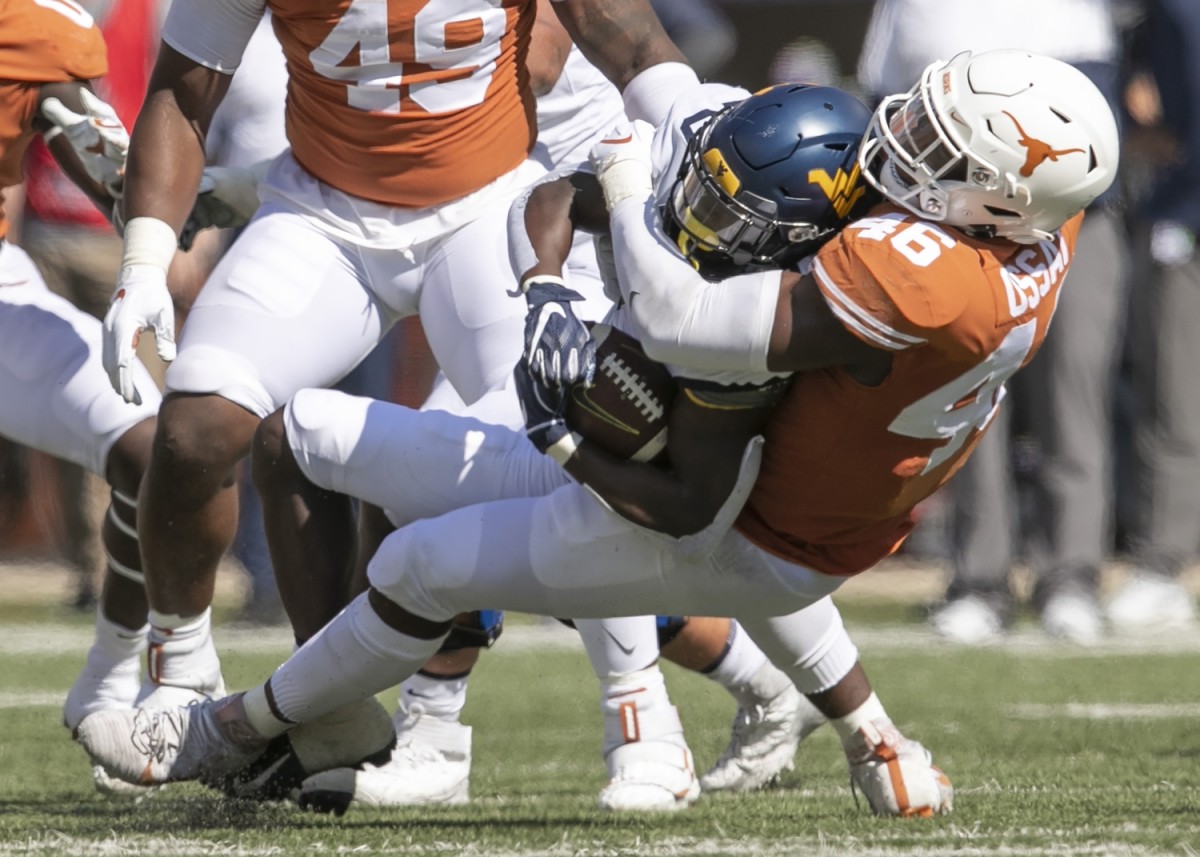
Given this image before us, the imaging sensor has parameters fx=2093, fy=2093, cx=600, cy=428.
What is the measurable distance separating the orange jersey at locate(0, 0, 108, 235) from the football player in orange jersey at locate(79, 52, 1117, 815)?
53.9 inches

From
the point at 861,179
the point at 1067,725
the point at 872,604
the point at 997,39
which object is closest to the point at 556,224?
the point at 861,179

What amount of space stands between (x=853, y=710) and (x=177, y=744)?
3.84 feet

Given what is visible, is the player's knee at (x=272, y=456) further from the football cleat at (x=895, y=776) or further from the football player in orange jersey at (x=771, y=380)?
the football cleat at (x=895, y=776)

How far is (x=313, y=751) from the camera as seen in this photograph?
3652mm

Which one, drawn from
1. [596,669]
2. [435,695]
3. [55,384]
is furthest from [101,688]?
[596,669]

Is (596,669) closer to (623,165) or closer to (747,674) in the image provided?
(747,674)

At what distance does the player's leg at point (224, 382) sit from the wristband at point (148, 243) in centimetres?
14

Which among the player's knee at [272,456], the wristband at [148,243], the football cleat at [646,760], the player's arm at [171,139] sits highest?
the player's arm at [171,139]

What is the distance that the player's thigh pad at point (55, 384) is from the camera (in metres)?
4.46

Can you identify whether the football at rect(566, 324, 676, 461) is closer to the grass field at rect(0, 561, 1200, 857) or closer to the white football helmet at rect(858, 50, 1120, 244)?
the white football helmet at rect(858, 50, 1120, 244)

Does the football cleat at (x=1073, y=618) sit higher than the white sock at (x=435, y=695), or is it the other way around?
the white sock at (x=435, y=695)

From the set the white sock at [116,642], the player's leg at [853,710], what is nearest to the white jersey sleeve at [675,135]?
the player's leg at [853,710]

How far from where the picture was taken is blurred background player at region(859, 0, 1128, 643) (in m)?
6.73

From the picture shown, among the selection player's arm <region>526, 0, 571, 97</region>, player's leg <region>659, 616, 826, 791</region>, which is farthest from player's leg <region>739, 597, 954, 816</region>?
player's arm <region>526, 0, 571, 97</region>
